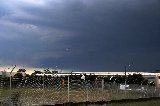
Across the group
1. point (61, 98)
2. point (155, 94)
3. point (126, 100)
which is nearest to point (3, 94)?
point (61, 98)

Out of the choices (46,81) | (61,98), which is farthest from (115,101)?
(46,81)

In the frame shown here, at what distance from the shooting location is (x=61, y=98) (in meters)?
36.5

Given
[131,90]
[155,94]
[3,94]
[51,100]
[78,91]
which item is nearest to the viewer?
[3,94]

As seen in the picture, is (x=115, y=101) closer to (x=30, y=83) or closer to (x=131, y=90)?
(x=131, y=90)

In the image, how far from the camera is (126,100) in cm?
4450

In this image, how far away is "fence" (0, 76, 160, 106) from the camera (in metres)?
30.5

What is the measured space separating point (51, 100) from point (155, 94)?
2498cm

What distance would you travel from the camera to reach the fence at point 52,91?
30469 millimetres

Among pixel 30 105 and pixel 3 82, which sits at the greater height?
pixel 3 82

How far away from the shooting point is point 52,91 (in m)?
35.4

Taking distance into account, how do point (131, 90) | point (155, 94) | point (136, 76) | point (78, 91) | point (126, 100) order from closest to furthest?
point (78, 91) → point (126, 100) → point (131, 90) → point (155, 94) → point (136, 76)

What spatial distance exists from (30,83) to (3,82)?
2.43 metres

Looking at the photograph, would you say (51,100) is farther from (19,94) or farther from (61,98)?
(19,94)

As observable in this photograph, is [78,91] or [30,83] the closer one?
[30,83]
